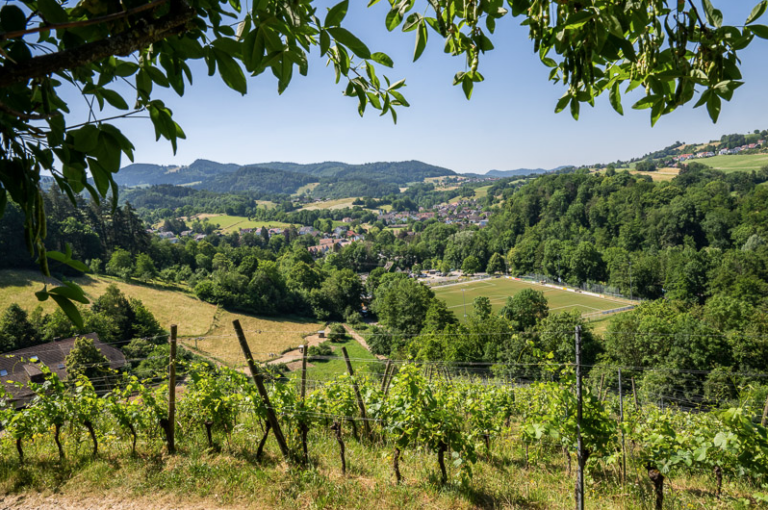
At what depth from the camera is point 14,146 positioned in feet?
2.71

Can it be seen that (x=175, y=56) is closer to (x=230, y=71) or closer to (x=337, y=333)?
(x=230, y=71)

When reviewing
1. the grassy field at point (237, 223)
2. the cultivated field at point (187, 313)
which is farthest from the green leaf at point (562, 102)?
the grassy field at point (237, 223)

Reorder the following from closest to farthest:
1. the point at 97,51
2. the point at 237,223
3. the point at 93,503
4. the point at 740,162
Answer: the point at 97,51
the point at 93,503
the point at 740,162
the point at 237,223

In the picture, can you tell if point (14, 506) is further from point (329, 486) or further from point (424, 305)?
point (424, 305)

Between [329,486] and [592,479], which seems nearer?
[329,486]

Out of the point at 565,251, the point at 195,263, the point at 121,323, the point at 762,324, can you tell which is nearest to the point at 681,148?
the point at 565,251

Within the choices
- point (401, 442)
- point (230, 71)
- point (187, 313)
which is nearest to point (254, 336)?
point (187, 313)

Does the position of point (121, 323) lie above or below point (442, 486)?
below

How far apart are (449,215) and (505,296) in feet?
290

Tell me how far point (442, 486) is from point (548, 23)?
4.77m

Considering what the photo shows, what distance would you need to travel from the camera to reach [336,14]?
89cm

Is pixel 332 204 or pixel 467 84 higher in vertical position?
pixel 332 204

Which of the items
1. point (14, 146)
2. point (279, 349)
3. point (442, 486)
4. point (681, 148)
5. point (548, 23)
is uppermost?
point (681, 148)

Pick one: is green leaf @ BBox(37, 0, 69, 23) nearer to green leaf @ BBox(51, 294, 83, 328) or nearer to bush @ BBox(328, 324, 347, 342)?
green leaf @ BBox(51, 294, 83, 328)
